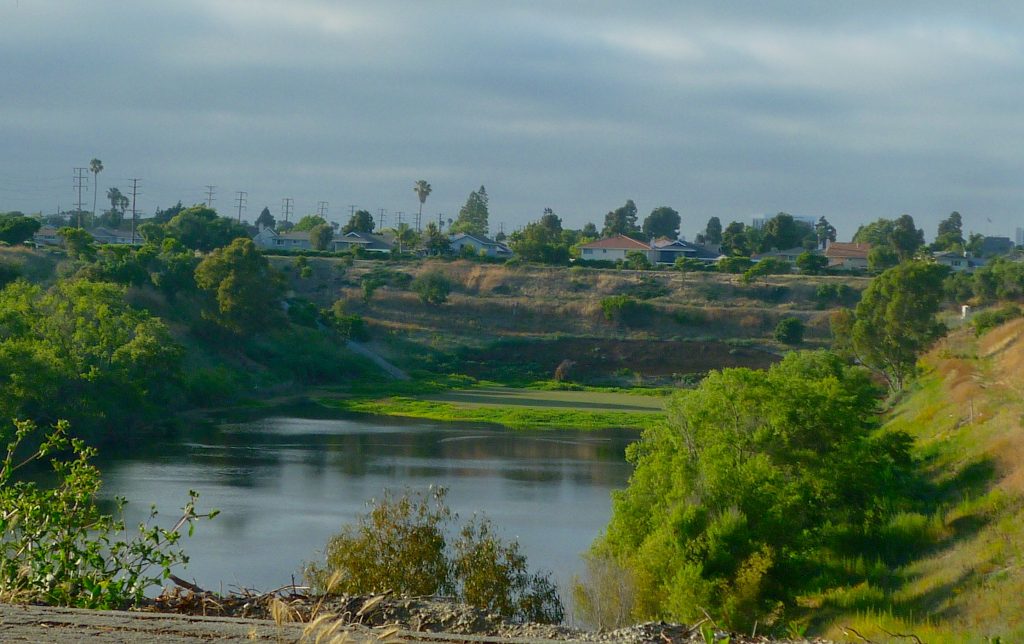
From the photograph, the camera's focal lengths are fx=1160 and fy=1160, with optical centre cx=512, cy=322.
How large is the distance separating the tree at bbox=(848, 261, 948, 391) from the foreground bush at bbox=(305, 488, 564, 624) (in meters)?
36.1

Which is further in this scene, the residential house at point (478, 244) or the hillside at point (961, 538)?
the residential house at point (478, 244)

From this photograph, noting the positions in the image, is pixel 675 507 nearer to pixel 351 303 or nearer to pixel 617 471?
pixel 617 471

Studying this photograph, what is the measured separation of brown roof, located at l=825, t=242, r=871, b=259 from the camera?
5015 inches

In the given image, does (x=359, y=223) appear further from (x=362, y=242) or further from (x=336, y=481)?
(x=336, y=481)

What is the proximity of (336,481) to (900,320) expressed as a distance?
2831 cm

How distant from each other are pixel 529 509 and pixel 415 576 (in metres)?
13.8

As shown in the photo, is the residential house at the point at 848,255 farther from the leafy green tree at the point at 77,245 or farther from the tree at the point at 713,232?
the leafy green tree at the point at 77,245

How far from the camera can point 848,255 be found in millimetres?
128500

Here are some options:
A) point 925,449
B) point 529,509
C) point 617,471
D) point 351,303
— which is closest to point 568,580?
point 529,509

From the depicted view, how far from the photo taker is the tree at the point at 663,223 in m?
169

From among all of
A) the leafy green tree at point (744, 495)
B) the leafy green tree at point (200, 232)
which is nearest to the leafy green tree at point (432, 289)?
the leafy green tree at point (200, 232)

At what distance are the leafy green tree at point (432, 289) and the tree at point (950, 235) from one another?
240 ft

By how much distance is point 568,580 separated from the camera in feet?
80.7

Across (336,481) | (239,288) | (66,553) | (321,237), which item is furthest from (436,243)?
(66,553)
